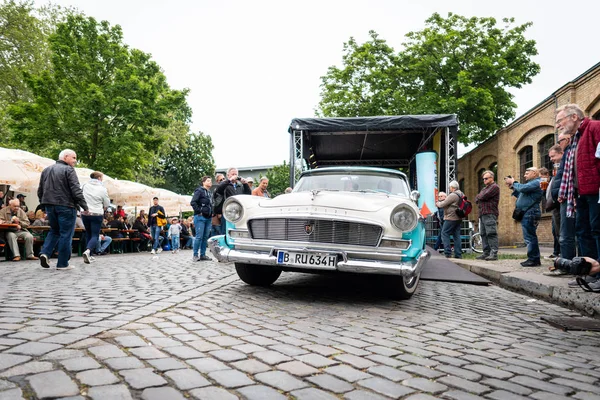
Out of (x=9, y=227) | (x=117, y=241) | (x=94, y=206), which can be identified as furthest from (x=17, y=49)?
(x=94, y=206)

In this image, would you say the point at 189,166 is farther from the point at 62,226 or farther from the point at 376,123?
the point at 62,226

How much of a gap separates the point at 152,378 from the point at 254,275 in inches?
120

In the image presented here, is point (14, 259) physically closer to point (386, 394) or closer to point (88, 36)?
point (386, 394)

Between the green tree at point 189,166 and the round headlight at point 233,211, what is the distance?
4545 centimetres

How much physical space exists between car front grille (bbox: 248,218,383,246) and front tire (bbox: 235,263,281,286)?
534 millimetres

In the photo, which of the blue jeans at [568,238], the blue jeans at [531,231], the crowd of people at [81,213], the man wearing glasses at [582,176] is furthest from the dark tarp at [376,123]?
the man wearing glasses at [582,176]

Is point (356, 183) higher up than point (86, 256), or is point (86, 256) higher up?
point (356, 183)

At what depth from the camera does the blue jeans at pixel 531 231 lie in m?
7.79

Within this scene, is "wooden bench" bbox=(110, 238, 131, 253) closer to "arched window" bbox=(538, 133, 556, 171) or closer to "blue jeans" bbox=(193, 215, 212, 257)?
"blue jeans" bbox=(193, 215, 212, 257)

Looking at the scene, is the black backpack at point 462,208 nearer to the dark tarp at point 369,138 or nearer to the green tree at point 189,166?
the dark tarp at point 369,138

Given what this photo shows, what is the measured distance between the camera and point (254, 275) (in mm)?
5207

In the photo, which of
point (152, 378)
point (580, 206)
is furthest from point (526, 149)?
point (152, 378)

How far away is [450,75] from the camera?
23.9 m

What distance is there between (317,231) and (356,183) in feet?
5.07
